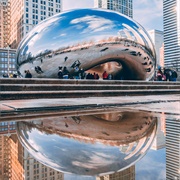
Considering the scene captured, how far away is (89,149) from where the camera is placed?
2258 millimetres

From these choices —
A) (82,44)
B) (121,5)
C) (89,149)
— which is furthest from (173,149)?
(121,5)

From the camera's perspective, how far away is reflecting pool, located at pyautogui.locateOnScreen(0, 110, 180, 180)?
1822mm

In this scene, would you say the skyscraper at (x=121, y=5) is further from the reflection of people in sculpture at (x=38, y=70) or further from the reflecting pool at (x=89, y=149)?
the reflecting pool at (x=89, y=149)

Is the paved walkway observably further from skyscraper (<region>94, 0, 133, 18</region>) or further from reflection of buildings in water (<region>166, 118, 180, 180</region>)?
skyscraper (<region>94, 0, 133, 18</region>)

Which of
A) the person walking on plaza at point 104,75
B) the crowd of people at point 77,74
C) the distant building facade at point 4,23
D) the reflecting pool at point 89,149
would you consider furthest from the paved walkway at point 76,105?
the distant building facade at point 4,23

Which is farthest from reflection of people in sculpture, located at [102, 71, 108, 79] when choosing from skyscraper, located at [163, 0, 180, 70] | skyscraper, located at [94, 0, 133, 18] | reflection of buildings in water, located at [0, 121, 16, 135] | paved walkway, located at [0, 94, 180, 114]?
skyscraper, located at [94, 0, 133, 18]

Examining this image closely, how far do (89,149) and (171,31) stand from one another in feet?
290

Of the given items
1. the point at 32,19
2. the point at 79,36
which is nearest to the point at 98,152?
the point at 79,36

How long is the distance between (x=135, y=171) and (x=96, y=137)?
923 mm

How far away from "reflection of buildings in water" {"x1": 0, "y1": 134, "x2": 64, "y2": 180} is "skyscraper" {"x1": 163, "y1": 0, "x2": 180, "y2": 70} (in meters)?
77.4

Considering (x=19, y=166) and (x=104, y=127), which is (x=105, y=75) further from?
(x=19, y=166)

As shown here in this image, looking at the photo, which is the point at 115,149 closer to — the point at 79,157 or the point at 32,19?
the point at 79,157

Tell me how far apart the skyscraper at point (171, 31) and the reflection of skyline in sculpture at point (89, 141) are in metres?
76.1

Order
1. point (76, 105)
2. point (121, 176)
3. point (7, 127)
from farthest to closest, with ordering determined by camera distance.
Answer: point (76, 105), point (7, 127), point (121, 176)
